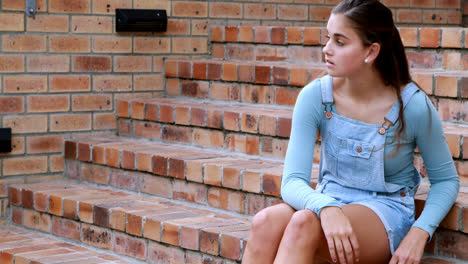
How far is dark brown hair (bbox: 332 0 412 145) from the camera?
2.15 metres

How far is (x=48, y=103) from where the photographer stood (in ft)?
13.0

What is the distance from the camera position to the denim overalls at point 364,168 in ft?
7.34

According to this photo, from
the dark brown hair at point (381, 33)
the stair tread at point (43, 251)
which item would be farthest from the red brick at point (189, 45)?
the dark brown hair at point (381, 33)

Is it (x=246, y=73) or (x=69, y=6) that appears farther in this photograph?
(x=69, y=6)

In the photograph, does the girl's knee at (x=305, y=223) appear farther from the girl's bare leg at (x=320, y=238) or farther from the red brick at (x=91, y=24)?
the red brick at (x=91, y=24)

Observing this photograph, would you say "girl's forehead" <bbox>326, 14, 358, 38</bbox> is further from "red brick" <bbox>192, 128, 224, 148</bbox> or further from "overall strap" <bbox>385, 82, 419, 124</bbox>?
"red brick" <bbox>192, 128, 224, 148</bbox>

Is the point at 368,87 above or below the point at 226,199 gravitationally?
above

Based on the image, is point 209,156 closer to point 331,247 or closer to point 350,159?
point 350,159

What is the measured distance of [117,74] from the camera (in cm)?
420

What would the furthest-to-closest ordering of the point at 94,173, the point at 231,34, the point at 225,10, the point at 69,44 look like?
the point at 225,10 < the point at 231,34 < the point at 69,44 < the point at 94,173

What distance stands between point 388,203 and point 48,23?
2.36 metres

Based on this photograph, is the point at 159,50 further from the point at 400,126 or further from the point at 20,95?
the point at 400,126

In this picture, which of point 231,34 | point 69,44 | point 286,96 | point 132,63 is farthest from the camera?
point 231,34

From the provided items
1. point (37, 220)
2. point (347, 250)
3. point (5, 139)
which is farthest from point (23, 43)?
point (347, 250)
